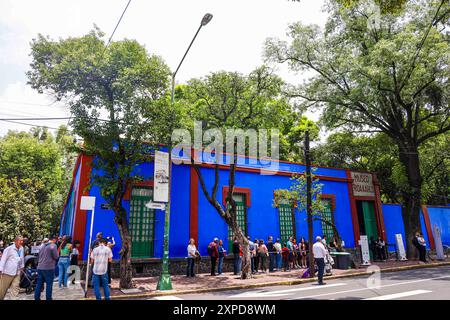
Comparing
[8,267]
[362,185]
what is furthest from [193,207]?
[362,185]

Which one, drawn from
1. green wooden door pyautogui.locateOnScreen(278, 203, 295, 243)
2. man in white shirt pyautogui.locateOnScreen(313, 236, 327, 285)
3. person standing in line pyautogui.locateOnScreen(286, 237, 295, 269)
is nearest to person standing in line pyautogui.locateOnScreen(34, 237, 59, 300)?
man in white shirt pyautogui.locateOnScreen(313, 236, 327, 285)

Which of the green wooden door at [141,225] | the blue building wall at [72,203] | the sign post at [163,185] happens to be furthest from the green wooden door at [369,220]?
the blue building wall at [72,203]

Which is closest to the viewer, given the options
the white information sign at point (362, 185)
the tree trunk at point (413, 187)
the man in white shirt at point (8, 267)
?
the man in white shirt at point (8, 267)

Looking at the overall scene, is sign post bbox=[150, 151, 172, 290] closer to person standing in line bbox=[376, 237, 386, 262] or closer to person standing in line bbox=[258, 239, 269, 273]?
person standing in line bbox=[258, 239, 269, 273]

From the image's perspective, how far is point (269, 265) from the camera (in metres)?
17.9

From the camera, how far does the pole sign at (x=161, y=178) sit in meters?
11.9

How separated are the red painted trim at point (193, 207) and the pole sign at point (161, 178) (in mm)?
5235

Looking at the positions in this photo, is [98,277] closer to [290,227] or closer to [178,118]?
[178,118]

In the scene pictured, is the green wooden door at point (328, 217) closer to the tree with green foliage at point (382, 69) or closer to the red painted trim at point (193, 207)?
the tree with green foliage at point (382, 69)

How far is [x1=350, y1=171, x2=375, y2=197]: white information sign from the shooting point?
2388 centimetres

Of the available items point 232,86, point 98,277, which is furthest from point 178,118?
point 98,277

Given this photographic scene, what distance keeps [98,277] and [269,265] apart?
1120cm

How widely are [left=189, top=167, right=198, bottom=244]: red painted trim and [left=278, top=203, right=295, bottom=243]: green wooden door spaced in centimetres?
598
